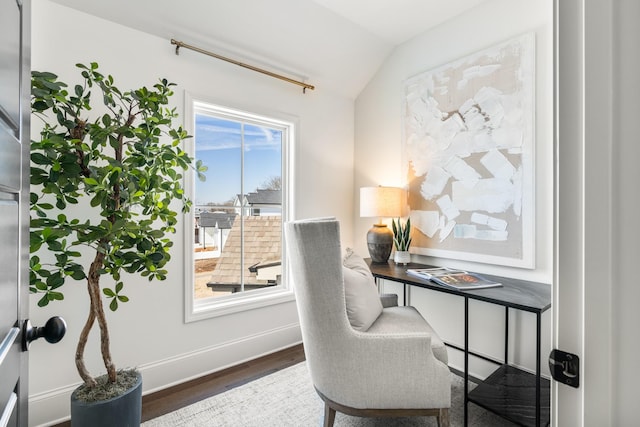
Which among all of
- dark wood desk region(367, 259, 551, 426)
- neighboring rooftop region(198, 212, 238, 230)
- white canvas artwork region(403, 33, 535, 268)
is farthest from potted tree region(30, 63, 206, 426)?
white canvas artwork region(403, 33, 535, 268)

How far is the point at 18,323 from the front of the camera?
2.15ft

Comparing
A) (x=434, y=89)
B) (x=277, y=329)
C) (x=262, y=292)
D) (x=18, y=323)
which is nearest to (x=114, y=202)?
(x=18, y=323)

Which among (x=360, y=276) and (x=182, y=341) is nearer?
(x=360, y=276)

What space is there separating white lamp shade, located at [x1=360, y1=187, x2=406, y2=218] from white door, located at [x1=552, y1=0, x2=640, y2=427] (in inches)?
79.2

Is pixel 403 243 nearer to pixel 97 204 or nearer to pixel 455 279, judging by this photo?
pixel 455 279

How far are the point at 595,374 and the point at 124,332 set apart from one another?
2.28 metres

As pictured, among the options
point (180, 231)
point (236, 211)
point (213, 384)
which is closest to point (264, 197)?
point (236, 211)

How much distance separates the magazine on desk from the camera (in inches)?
71.1

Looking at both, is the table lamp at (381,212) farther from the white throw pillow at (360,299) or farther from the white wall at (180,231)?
the white throw pillow at (360,299)

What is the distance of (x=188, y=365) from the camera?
2.21 m

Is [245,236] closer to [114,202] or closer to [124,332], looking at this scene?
[124,332]

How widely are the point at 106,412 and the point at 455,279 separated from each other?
1.91m

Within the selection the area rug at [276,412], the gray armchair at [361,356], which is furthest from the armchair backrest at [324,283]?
the area rug at [276,412]

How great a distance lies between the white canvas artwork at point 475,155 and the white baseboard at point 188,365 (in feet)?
4.67
